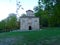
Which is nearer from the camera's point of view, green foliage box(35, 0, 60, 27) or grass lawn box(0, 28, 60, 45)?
green foliage box(35, 0, 60, 27)

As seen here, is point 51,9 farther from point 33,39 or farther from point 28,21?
point 28,21

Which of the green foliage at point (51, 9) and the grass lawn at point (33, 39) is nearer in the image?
the green foliage at point (51, 9)

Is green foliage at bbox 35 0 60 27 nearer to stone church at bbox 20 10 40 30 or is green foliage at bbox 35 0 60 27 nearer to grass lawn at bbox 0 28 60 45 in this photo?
grass lawn at bbox 0 28 60 45

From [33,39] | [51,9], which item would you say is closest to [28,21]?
[33,39]

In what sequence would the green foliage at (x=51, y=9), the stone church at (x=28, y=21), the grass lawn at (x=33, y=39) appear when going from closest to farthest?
the green foliage at (x=51, y=9) < the grass lawn at (x=33, y=39) < the stone church at (x=28, y=21)

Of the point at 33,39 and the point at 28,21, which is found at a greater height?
the point at 28,21

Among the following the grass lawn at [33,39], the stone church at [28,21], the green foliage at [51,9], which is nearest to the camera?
the green foliage at [51,9]

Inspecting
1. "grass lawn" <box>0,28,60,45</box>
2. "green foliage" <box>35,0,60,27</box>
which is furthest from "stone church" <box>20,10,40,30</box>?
"green foliage" <box>35,0,60,27</box>

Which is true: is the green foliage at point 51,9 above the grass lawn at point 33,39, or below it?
above

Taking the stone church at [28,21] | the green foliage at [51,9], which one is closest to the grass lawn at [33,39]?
the green foliage at [51,9]

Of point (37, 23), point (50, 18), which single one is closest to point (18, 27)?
point (37, 23)

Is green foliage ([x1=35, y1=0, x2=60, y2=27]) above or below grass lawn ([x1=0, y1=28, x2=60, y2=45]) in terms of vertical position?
above

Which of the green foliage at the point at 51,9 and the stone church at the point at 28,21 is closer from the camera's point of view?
the green foliage at the point at 51,9

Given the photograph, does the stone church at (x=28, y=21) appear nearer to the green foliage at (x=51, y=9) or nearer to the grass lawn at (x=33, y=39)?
the grass lawn at (x=33, y=39)
